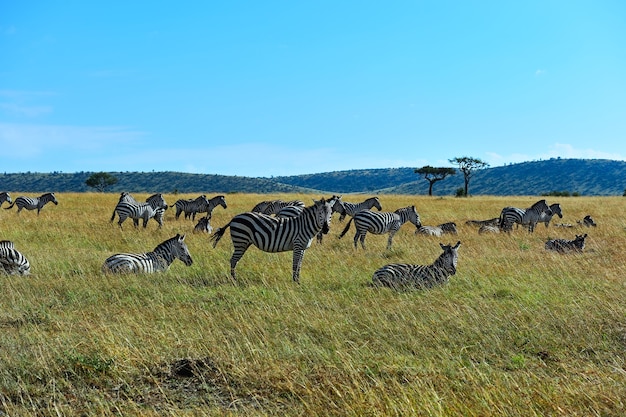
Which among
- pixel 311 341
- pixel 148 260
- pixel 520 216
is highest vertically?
pixel 520 216

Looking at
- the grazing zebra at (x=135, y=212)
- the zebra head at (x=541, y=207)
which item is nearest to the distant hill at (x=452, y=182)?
the grazing zebra at (x=135, y=212)

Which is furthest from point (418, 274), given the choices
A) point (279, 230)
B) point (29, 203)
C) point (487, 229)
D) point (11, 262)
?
point (29, 203)

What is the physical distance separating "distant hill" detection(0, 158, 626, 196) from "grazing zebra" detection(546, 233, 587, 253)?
110 meters

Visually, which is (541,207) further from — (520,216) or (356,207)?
(356,207)

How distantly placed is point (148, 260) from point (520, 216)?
15618mm

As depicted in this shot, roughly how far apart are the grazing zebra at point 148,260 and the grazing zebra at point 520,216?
13946 millimetres

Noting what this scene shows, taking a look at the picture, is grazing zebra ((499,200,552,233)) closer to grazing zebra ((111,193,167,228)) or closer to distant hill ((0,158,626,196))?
grazing zebra ((111,193,167,228))

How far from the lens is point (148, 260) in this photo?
1156cm

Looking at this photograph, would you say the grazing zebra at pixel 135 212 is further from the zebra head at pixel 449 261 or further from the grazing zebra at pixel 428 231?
the zebra head at pixel 449 261

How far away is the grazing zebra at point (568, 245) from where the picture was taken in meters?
15.4

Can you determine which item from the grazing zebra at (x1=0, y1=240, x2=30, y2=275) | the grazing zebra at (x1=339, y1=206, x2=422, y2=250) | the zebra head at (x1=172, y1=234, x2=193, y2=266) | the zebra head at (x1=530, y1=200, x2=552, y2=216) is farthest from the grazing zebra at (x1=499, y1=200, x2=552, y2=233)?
the grazing zebra at (x1=0, y1=240, x2=30, y2=275)

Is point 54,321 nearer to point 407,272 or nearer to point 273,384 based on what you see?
point 273,384

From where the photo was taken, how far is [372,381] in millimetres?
5605

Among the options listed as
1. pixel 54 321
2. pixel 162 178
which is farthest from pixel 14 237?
pixel 162 178
